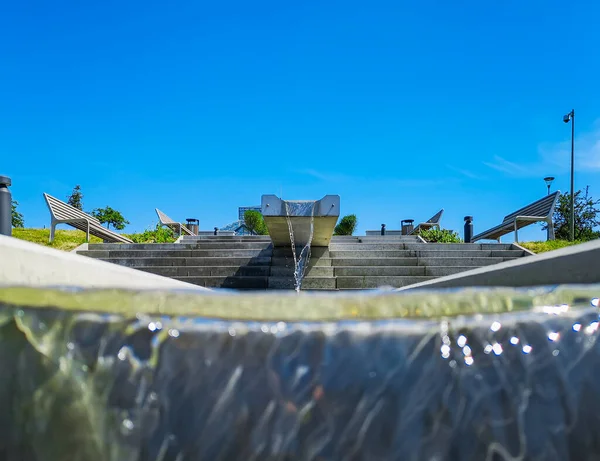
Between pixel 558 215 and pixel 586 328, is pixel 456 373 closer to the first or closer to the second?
pixel 586 328

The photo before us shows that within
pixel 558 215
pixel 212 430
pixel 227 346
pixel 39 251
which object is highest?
pixel 558 215

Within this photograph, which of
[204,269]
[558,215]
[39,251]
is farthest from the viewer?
[558,215]

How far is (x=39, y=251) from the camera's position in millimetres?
939

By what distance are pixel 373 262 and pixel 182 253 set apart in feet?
12.1

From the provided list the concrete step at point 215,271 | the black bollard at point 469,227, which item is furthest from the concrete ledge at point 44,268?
the black bollard at point 469,227

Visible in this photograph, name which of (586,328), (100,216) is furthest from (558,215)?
(100,216)

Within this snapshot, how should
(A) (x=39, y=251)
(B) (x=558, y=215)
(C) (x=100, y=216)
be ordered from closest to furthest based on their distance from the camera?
(A) (x=39, y=251), (B) (x=558, y=215), (C) (x=100, y=216)

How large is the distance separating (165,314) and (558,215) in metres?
27.2

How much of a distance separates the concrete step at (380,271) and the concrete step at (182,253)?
155 cm

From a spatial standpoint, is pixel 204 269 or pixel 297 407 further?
pixel 204 269

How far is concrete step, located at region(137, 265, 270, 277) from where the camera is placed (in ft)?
21.8

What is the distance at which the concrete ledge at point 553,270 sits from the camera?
36.1 inches

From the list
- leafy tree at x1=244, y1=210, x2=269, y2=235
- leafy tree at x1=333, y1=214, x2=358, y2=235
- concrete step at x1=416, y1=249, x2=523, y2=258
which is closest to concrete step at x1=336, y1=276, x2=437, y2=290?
concrete step at x1=416, y1=249, x2=523, y2=258

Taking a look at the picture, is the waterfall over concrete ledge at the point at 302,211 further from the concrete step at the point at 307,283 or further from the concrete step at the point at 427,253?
the concrete step at the point at 427,253
